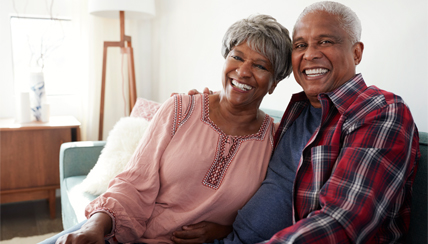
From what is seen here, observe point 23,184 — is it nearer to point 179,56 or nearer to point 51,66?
point 51,66

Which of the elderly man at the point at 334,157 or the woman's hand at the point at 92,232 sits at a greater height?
the elderly man at the point at 334,157

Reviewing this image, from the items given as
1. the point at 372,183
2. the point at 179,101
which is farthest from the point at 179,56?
the point at 372,183

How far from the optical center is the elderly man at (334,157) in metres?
0.80

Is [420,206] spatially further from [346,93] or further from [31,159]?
[31,159]

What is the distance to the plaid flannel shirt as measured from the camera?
791 mm

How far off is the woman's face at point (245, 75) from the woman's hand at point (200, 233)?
438mm

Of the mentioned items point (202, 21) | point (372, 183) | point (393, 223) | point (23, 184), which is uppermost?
point (202, 21)

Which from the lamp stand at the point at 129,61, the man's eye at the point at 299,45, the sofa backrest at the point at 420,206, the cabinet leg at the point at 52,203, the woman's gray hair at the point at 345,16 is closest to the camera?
the sofa backrest at the point at 420,206

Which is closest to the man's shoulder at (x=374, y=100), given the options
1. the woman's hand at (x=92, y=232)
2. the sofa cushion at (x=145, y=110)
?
the woman's hand at (x=92, y=232)

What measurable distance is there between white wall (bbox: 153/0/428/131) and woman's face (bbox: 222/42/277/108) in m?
0.41

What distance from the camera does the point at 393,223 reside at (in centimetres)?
91

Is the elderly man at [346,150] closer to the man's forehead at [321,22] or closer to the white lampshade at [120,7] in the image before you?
the man's forehead at [321,22]

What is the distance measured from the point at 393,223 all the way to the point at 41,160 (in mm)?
2467

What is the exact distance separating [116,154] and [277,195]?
1.09 meters
